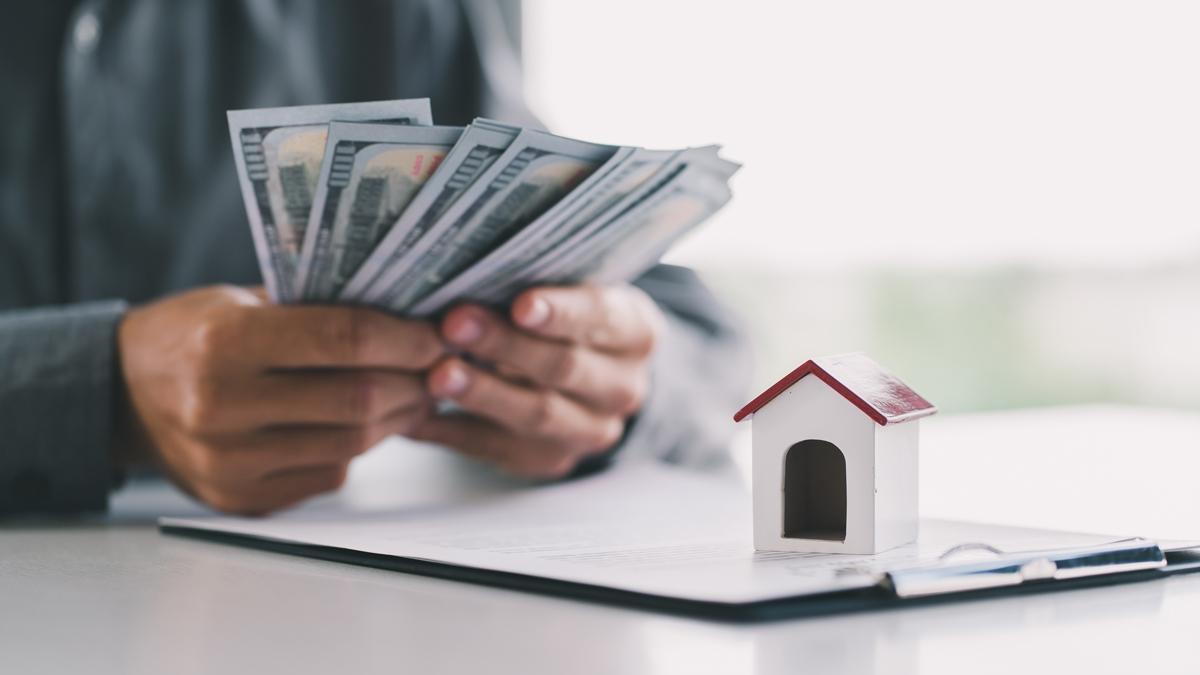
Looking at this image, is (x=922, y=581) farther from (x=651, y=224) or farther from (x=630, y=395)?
(x=630, y=395)

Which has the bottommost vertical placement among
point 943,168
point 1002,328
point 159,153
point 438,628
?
point 438,628

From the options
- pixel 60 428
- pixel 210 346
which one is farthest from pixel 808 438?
pixel 60 428

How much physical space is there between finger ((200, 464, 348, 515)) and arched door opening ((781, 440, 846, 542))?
0.39 m

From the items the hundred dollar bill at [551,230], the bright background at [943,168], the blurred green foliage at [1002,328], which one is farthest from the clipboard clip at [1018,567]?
the blurred green foliage at [1002,328]

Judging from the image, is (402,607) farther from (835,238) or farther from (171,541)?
(835,238)

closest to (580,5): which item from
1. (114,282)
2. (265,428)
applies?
(114,282)

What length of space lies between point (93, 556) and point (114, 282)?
0.87m

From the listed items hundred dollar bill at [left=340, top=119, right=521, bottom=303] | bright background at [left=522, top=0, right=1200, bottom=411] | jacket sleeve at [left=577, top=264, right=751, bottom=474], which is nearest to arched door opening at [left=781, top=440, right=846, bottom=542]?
hundred dollar bill at [left=340, top=119, right=521, bottom=303]

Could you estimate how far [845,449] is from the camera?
0.59 meters

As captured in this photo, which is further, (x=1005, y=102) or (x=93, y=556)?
(x=1005, y=102)

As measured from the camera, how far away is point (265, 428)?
2.80ft

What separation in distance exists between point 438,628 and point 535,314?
0.41m

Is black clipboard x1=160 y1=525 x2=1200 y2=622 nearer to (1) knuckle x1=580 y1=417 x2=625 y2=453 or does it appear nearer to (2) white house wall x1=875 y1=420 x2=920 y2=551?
(2) white house wall x1=875 y1=420 x2=920 y2=551

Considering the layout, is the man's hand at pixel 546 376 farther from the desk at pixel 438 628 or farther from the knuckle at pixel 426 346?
the desk at pixel 438 628
